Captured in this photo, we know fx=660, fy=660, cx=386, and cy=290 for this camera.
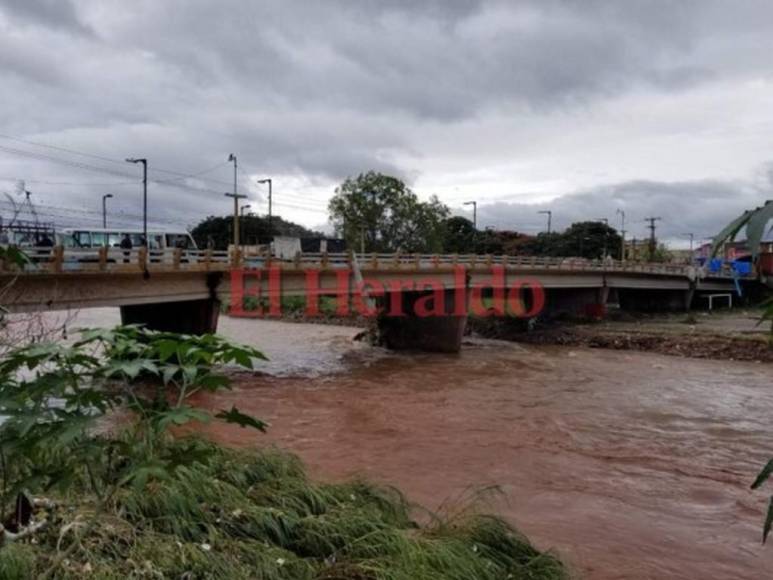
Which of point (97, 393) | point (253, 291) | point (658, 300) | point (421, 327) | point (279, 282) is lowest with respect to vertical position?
point (421, 327)

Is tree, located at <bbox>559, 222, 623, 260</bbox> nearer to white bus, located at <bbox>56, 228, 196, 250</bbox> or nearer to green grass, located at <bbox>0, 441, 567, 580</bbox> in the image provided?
white bus, located at <bbox>56, 228, 196, 250</bbox>

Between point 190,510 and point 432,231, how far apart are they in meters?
57.9

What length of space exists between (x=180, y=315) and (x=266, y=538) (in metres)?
18.9

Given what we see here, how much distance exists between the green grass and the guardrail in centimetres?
Result: 258

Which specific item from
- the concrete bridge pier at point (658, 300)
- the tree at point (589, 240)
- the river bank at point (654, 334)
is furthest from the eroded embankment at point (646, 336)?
the tree at point (589, 240)

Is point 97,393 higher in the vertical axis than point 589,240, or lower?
lower

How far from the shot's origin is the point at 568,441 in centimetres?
1434

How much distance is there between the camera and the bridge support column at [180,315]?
23.2 metres

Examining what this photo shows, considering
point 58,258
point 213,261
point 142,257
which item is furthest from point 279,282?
point 58,258

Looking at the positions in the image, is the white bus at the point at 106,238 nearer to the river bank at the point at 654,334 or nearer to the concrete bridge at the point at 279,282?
the concrete bridge at the point at 279,282

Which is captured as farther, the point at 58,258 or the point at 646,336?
the point at 646,336

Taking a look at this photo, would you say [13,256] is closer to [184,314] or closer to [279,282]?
[184,314]

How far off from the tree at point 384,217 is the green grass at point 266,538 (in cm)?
5504

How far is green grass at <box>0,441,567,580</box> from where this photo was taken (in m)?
4.54
